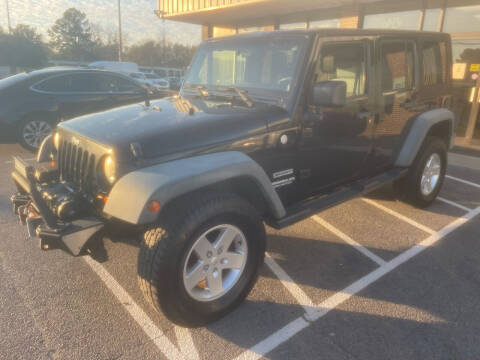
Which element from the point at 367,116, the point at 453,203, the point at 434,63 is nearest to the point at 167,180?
the point at 367,116

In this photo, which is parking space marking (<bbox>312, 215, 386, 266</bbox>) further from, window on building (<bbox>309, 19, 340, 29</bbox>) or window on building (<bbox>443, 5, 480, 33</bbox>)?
window on building (<bbox>309, 19, 340, 29</bbox>)

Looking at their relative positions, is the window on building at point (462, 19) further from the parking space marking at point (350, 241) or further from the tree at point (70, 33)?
the tree at point (70, 33)

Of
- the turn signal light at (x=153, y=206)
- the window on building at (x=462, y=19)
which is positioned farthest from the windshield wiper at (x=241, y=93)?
the window on building at (x=462, y=19)

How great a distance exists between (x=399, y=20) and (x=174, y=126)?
9462 mm

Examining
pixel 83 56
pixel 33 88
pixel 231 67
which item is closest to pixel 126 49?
pixel 83 56

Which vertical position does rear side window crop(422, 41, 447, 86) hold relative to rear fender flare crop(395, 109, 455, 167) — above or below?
above

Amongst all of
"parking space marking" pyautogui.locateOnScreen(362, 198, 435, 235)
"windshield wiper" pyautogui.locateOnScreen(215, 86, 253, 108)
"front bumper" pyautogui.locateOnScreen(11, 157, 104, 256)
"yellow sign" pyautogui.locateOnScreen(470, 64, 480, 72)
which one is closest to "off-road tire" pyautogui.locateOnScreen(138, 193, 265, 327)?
"front bumper" pyautogui.locateOnScreen(11, 157, 104, 256)

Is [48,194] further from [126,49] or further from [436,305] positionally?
[126,49]

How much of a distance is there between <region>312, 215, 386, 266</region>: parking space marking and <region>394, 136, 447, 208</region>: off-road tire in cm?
111

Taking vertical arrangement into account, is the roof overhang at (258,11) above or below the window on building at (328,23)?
above

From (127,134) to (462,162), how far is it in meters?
7.16

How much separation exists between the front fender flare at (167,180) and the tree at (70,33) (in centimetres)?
7637

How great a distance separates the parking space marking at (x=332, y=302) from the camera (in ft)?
7.57

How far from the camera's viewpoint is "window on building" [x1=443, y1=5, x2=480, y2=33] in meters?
8.45
